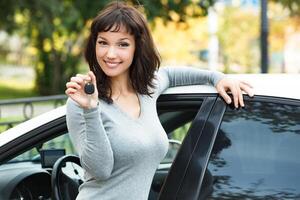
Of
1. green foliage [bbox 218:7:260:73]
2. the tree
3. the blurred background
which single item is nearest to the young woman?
the tree

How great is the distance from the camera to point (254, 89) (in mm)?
2432

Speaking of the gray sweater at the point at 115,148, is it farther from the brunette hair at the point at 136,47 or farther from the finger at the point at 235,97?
the finger at the point at 235,97

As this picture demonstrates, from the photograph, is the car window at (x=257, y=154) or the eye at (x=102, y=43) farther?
the eye at (x=102, y=43)

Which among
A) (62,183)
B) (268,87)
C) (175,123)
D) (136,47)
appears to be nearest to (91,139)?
A: (136,47)

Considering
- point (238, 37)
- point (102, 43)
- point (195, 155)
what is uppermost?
point (102, 43)

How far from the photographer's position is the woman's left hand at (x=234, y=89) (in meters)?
2.40

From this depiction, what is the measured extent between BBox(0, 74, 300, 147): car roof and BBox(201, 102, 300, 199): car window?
0.06 m

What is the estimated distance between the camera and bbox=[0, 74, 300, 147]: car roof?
2375 millimetres

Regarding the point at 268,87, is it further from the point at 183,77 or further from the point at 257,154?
the point at 183,77

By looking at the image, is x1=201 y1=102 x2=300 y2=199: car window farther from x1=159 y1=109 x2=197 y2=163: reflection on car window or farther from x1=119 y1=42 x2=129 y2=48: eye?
x1=159 y1=109 x2=197 y2=163: reflection on car window

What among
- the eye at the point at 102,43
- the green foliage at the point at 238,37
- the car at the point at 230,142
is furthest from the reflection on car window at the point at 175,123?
the green foliage at the point at 238,37

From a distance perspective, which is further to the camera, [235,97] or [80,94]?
[235,97]

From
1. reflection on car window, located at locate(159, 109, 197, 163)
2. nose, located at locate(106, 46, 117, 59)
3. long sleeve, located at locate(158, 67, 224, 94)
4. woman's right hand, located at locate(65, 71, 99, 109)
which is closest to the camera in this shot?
woman's right hand, located at locate(65, 71, 99, 109)

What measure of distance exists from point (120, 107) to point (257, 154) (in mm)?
533
